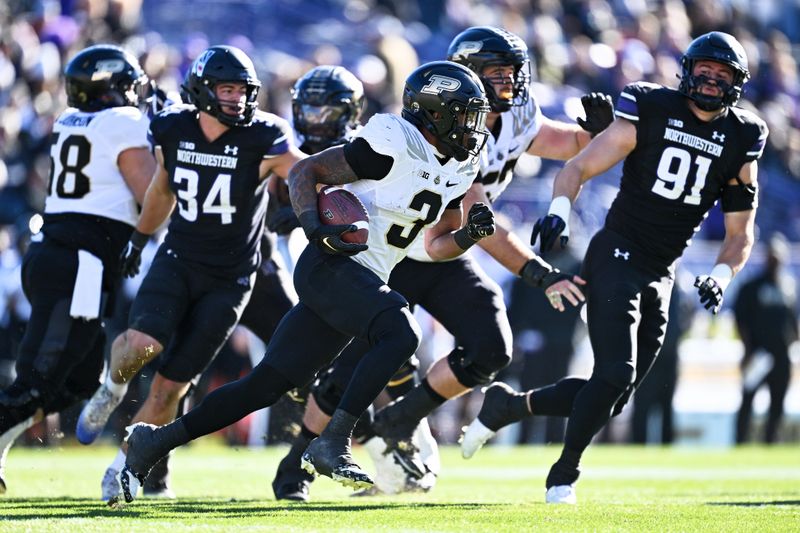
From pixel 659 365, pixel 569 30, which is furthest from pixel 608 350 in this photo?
pixel 569 30

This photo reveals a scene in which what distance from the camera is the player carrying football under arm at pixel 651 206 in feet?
22.2

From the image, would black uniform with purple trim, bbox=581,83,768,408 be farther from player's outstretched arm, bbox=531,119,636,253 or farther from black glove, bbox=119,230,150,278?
black glove, bbox=119,230,150,278

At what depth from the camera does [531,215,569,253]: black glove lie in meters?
6.54

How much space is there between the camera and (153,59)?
13.0 m

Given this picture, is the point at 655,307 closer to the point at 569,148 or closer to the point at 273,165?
the point at 569,148

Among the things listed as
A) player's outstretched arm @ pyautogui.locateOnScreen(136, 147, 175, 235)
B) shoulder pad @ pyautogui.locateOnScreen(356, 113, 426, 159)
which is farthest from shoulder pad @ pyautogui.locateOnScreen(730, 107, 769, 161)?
player's outstretched arm @ pyautogui.locateOnScreen(136, 147, 175, 235)

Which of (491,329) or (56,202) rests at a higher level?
(56,202)

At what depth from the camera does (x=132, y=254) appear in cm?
729

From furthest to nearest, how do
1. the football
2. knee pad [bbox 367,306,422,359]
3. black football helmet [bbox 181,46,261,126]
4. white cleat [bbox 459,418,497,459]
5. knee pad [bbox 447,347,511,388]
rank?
white cleat [bbox 459,418,497,459]
knee pad [bbox 447,347,511,388]
black football helmet [bbox 181,46,261,126]
the football
knee pad [bbox 367,306,422,359]

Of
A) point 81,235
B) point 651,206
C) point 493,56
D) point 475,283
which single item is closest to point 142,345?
point 81,235

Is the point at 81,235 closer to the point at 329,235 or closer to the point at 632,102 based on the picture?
the point at 329,235

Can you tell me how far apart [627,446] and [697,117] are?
7.15 m

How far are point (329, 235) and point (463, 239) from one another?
82 cm

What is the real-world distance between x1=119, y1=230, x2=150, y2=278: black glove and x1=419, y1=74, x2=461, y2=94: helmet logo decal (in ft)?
6.39
